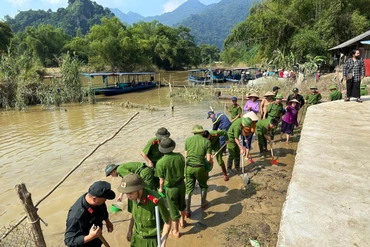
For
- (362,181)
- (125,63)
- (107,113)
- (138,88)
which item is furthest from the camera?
(125,63)

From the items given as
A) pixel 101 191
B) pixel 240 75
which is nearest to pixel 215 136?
pixel 101 191

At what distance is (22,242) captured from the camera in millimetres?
4664

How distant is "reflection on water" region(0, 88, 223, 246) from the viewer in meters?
6.13

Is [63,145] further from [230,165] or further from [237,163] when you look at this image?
[237,163]

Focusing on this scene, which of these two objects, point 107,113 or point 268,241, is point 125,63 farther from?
point 268,241

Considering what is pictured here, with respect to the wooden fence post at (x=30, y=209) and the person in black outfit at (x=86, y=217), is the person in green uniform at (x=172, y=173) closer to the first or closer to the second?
the person in black outfit at (x=86, y=217)

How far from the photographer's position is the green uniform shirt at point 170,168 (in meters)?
3.88

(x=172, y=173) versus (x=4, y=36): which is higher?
(x=4, y=36)

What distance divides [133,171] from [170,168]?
2.17 feet

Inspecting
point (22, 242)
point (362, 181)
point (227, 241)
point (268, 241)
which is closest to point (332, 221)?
point (362, 181)

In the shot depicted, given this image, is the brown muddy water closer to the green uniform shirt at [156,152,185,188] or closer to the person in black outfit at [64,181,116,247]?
Result: the green uniform shirt at [156,152,185,188]

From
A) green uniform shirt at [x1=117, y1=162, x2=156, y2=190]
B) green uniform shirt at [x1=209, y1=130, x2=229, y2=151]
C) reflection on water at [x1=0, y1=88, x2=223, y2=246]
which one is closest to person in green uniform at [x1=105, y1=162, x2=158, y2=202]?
green uniform shirt at [x1=117, y1=162, x2=156, y2=190]

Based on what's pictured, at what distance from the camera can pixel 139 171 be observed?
4.23 meters

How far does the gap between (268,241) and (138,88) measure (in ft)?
84.1
